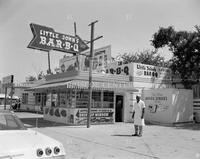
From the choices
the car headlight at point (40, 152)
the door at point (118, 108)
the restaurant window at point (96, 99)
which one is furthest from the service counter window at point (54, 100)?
the car headlight at point (40, 152)

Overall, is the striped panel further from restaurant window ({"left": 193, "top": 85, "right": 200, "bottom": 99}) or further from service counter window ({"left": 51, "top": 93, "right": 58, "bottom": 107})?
service counter window ({"left": 51, "top": 93, "right": 58, "bottom": 107})

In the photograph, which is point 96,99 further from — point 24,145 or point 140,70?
point 24,145

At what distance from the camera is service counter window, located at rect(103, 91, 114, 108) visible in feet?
55.0

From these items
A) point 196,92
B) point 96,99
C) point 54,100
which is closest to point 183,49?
point 196,92

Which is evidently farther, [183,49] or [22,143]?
[183,49]

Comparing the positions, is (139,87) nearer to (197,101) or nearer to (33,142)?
(197,101)

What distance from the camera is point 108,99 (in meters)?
16.9

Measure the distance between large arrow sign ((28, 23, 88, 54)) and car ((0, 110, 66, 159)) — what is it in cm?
1241

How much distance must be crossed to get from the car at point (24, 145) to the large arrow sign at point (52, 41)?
1241 cm

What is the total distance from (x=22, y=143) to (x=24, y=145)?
89mm

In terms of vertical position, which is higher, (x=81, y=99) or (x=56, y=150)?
(x=81, y=99)

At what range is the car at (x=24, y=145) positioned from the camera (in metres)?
3.75

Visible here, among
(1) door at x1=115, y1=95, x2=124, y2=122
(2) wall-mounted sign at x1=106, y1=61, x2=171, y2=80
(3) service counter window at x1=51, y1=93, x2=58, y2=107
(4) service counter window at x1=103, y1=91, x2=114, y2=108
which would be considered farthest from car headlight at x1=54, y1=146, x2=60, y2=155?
(2) wall-mounted sign at x1=106, y1=61, x2=171, y2=80

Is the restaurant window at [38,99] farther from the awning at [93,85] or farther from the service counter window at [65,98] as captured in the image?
the awning at [93,85]
